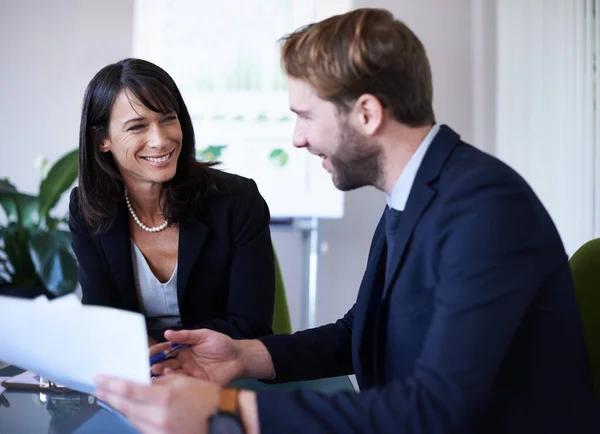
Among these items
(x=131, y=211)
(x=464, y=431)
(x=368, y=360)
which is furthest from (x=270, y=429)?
(x=131, y=211)

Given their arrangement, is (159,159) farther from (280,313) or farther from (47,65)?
(47,65)

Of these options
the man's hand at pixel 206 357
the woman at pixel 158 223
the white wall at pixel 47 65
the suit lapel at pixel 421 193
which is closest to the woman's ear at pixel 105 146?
the woman at pixel 158 223

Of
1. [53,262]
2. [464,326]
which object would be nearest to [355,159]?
[464,326]

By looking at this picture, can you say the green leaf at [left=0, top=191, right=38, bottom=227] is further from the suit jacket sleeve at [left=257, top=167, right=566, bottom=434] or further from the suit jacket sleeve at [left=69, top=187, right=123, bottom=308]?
the suit jacket sleeve at [left=257, top=167, right=566, bottom=434]

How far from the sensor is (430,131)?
1154mm

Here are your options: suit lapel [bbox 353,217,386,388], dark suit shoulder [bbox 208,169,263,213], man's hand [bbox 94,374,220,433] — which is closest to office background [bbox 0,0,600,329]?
dark suit shoulder [bbox 208,169,263,213]

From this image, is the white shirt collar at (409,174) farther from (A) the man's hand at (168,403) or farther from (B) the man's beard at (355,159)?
(A) the man's hand at (168,403)

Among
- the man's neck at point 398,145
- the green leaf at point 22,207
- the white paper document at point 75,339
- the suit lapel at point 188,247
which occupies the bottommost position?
the white paper document at point 75,339

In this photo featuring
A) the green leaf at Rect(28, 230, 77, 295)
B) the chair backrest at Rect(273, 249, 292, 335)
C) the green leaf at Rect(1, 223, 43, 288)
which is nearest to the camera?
the chair backrest at Rect(273, 249, 292, 335)

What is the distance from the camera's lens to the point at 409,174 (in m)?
1.13

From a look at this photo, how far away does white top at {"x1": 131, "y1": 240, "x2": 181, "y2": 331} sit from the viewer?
181 centimetres

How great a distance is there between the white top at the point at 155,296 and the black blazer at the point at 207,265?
22mm

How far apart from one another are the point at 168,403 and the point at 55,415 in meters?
0.39

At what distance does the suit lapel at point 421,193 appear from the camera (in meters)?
1.06
